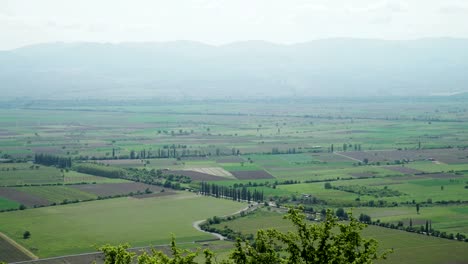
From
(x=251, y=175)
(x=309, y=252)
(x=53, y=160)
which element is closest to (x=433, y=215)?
(x=251, y=175)

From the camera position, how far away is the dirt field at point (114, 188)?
3935 inches

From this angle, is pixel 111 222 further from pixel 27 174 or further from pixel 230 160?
pixel 230 160

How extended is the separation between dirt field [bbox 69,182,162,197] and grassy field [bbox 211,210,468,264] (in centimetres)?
2280

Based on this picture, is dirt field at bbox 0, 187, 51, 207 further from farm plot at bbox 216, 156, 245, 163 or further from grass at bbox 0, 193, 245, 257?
farm plot at bbox 216, 156, 245, 163

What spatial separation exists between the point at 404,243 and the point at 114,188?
44886 mm

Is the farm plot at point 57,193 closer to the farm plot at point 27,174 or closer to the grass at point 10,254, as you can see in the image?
the farm plot at point 27,174

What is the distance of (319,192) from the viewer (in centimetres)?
10000

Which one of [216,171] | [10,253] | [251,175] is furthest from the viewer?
[216,171]

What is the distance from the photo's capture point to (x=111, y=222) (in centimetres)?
8094

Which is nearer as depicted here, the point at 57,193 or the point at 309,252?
the point at 309,252

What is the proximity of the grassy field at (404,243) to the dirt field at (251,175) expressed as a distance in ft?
98.2

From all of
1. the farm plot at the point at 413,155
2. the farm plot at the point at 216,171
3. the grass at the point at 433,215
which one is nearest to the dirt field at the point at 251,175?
the farm plot at the point at 216,171

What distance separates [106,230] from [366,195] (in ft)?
115

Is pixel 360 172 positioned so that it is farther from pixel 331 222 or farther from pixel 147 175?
pixel 331 222
